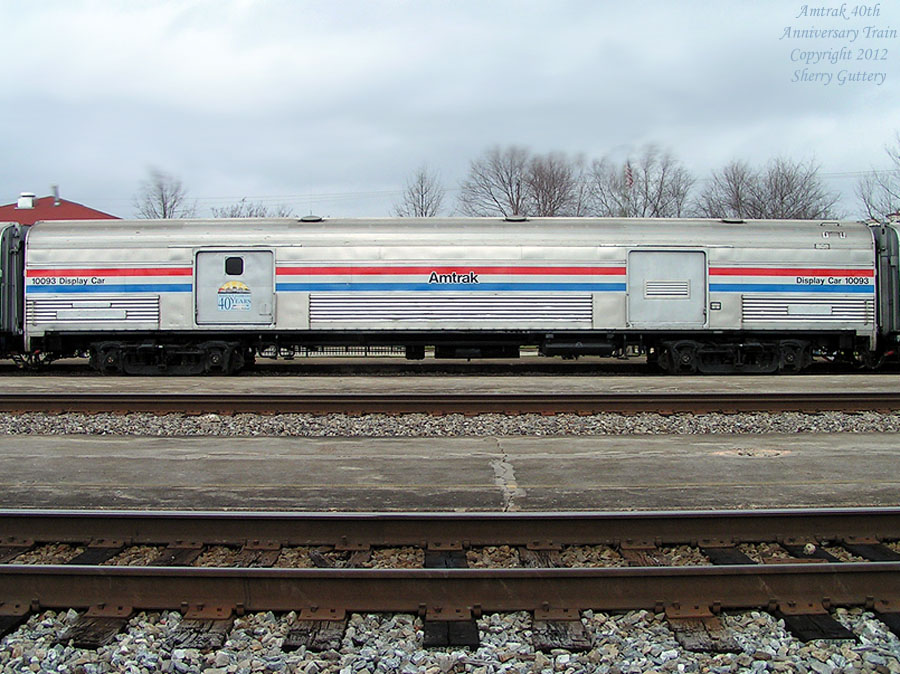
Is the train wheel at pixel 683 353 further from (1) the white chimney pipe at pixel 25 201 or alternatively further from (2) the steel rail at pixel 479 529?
(1) the white chimney pipe at pixel 25 201

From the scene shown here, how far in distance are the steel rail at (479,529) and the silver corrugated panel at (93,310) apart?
1095 centimetres

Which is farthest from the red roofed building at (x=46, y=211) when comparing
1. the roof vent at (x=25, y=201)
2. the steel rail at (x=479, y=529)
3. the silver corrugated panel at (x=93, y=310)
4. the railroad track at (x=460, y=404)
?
the steel rail at (x=479, y=529)

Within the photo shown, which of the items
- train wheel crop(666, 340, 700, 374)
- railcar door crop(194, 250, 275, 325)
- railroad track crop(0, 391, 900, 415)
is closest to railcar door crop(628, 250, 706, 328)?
train wheel crop(666, 340, 700, 374)

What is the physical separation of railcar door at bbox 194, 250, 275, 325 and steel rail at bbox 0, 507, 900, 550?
1049 cm

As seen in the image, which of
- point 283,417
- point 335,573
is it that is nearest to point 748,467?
point 335,573

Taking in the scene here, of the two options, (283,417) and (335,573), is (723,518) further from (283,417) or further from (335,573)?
(283,417)

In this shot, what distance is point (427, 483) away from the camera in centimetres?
655

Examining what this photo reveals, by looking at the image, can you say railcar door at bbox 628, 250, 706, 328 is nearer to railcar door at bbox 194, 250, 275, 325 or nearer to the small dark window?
railcar door at bbox 194, 250, 275, 325

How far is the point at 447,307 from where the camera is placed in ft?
50.1

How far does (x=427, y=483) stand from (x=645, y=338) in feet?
34.2

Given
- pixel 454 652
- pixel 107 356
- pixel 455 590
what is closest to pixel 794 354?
pixel 455 590

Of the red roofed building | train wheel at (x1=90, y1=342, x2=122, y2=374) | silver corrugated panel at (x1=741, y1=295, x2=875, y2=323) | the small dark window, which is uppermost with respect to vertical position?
the red roofed building

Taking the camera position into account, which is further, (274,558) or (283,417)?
(283,417)

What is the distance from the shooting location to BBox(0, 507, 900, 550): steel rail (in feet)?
16.1
